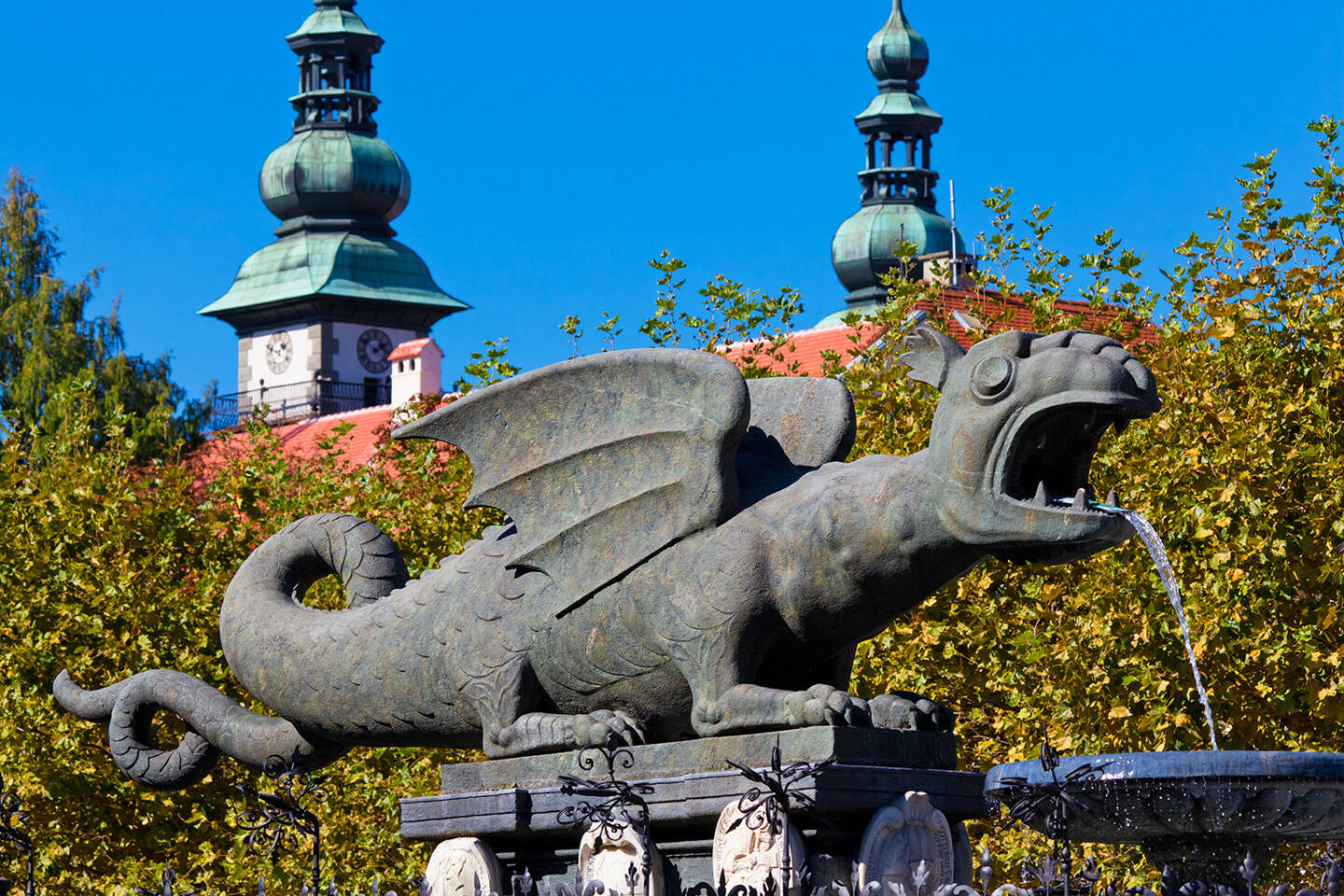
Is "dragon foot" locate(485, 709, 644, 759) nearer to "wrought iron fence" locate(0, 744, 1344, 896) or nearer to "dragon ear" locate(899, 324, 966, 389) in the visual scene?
"wrought iron fence" locate(0, 744, 1344, 896)

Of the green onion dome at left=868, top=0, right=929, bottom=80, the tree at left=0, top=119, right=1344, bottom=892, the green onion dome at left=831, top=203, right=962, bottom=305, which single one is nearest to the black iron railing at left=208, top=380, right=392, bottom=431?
the green onion dome at left=831, top=203, right=962, bottom=305

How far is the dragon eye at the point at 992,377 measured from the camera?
7293mm

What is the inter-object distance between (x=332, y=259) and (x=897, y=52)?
1749 centimetres

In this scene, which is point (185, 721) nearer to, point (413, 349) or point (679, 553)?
point (679, 553)

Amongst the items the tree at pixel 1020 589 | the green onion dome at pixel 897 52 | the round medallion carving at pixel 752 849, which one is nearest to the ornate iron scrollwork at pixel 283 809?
the round medallion carving at pixel 752 849

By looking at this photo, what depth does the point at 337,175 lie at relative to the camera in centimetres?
6462

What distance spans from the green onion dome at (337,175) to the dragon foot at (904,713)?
58.3 m

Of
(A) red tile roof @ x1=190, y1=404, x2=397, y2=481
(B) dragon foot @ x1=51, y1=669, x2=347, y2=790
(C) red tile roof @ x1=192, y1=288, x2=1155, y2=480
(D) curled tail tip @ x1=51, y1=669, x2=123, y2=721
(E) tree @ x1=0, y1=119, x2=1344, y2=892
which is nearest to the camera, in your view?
(B) dragon foot @ x1=51, y1=669, x2=347, y2=790

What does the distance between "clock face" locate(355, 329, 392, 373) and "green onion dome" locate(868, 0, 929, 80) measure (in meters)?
16.9

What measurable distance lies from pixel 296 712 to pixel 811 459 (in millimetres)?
2331

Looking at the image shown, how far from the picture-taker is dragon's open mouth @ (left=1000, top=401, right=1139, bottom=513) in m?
7.25

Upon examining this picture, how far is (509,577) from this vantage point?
8.38 metres

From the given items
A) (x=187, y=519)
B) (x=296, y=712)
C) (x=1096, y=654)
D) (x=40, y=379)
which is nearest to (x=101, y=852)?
(x=187, y=519)

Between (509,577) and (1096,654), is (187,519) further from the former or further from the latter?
(509,577)
